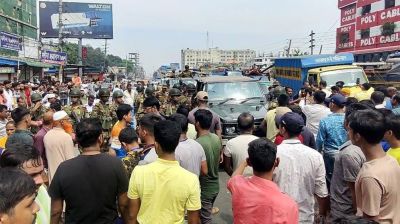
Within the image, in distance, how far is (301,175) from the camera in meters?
3.53

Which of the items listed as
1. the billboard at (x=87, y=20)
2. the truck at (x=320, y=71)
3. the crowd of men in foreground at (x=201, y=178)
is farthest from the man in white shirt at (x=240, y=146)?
the billboard at (x=87, y=20)

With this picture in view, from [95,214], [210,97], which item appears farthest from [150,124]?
[210,97]

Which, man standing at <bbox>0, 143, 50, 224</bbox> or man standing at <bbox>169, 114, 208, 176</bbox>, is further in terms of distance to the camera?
man standing at <bbox>169, 114, 208, 176</bbox>

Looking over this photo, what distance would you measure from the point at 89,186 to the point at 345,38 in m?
58.0

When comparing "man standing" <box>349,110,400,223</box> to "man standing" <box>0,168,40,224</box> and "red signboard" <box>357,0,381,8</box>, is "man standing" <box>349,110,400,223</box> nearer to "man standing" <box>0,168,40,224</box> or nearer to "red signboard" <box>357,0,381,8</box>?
"man standing" <box>0,168,40,224</box>

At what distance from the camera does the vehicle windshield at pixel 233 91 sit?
10.0m

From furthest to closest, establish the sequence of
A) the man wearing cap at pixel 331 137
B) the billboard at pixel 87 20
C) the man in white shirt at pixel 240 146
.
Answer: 1. the billboard at pixel 87 20
2. the man wearing cap at pixel 331 137
3. the man in white shirt at pixel 240 146

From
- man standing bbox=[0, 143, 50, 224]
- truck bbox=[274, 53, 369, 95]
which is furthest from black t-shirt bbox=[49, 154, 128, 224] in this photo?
truck bbox=[274, 53, 369, 95]

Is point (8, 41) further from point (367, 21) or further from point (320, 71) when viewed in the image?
point (367, 21)

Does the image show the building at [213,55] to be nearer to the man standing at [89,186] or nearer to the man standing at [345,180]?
the man standing at [345,180]

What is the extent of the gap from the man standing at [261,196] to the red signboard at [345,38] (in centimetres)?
5465

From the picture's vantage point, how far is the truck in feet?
46.0

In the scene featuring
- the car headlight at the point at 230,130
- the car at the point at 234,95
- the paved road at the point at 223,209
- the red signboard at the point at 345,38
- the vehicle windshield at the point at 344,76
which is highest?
the red signboard at the point at 345,38

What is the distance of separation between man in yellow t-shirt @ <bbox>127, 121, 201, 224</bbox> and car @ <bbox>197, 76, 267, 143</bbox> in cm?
600
